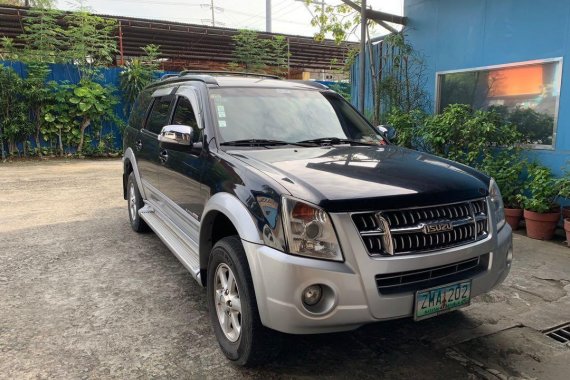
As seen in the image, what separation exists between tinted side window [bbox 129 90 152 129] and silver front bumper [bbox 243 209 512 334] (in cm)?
329

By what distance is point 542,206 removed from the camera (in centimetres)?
504

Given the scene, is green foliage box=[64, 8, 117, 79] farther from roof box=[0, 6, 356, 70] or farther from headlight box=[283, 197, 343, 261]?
headlight box=[283, 197, 343, 261]

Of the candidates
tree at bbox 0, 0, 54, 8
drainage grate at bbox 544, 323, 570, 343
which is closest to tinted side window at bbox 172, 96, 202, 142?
drainage grate at bbox 544, 323, 570, 343

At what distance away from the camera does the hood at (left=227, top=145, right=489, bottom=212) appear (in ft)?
7.43

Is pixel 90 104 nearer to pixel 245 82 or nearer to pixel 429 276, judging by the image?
pixel 245 82

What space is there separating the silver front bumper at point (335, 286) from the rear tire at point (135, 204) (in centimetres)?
326

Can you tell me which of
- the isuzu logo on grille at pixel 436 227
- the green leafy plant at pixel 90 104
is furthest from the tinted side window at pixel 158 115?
the green leafy plant at pixel 90 104

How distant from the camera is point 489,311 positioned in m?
3.38

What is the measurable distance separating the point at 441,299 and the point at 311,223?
837mm

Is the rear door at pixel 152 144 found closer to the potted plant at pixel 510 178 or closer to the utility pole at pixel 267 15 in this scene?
the potted plant at pixel 510 178

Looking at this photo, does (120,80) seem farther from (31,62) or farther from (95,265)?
(95,265)

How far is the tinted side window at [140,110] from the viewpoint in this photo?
197 inches

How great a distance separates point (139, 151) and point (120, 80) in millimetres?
8477

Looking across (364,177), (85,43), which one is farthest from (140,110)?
(85,43)
